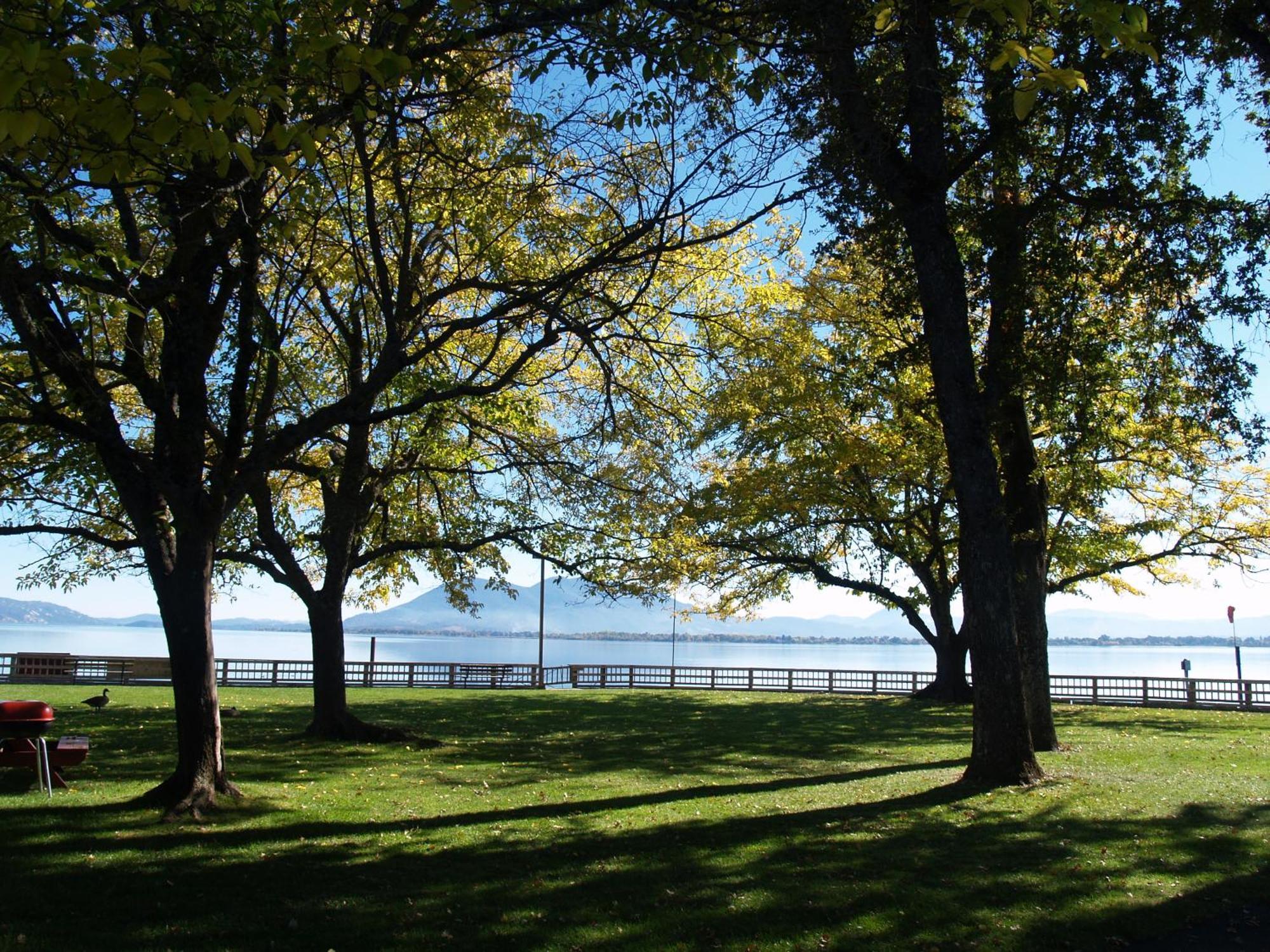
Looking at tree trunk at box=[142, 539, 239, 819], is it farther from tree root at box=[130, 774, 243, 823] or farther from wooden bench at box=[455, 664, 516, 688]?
wooden bench at box=[455, 664, 516, 688]

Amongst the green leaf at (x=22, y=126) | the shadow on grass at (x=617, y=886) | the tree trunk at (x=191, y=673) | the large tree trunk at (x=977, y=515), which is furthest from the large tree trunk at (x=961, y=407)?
the green leaf at (x=22, y=126)

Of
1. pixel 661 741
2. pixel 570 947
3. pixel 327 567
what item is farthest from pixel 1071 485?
pixel 570 947

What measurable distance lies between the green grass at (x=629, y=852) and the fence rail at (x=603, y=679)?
18.1 m

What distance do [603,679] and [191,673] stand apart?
33.5 m

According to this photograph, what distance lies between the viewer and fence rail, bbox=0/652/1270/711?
31438mm

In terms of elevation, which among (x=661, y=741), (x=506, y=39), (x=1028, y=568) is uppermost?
(x=506, y=39)

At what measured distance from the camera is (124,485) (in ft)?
31.3

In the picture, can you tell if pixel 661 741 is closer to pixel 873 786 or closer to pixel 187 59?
pixel 873 786

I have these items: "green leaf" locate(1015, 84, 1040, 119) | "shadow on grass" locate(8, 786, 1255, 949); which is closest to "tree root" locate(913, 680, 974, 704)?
"shadow on grass" locate(8, 786, 1255, 949)

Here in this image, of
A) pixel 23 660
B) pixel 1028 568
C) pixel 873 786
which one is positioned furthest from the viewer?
pixel 23 660

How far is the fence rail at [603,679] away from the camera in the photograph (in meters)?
31.4

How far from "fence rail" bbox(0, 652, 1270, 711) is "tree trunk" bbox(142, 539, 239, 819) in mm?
24357

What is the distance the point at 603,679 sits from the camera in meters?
42.1

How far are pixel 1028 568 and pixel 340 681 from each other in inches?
490
